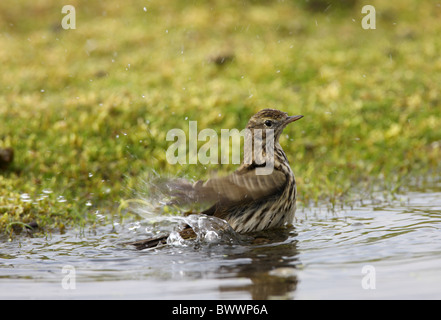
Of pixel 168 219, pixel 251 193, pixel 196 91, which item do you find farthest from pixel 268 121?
pixel 196 91

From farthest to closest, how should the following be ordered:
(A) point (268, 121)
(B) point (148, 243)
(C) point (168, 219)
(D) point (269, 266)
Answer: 1. (C) point (168, 219)
2. (A) point (268, 121)
3. (B) point (148, 243)
4. (D) point (269, 266)

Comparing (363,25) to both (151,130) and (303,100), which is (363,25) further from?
(151,130)

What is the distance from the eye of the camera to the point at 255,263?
6723 millimetres

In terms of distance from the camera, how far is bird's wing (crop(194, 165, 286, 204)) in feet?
24.6

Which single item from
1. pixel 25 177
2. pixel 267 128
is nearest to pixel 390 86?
pixel 267 128

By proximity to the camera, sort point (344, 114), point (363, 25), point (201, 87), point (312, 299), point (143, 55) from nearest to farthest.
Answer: point (312, 299) → point (344, 114) → point (201, 87) → point (143, 55) → point (363, 25)

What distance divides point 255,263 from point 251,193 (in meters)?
1.18

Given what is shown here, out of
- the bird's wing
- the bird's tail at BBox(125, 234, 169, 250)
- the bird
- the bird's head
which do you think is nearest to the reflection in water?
the bird

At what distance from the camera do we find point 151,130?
11.6 meters

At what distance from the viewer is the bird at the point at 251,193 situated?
7586 millimetres

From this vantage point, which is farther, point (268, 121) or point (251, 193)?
point (268, 121)

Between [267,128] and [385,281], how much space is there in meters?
3.07

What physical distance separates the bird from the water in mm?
209

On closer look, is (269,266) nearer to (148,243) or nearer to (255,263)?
(255,263)
